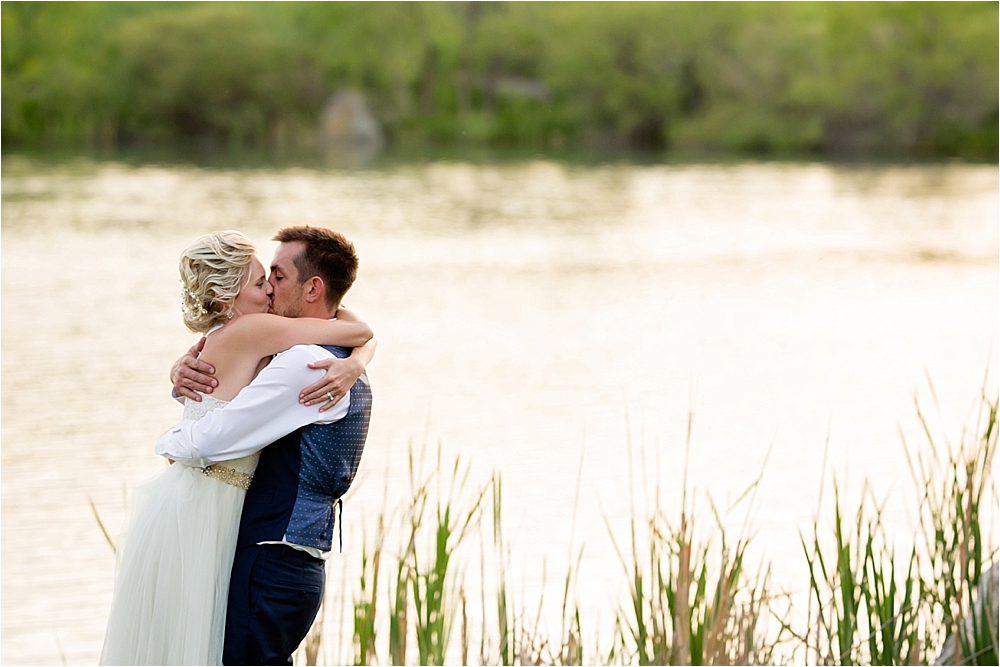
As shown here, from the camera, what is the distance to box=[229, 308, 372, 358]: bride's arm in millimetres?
2551

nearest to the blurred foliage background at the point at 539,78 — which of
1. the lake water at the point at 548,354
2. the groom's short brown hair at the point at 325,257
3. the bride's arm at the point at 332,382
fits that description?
the lake water at the point at 548,354

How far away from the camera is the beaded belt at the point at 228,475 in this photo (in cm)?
260

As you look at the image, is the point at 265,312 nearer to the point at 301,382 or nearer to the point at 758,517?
the point at 301,382

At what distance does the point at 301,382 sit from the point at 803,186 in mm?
32640

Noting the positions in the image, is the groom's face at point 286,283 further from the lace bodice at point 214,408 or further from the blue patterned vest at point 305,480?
the lace bodice at point 214,408

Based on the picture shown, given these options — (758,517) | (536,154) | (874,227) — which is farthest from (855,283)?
(536,154)

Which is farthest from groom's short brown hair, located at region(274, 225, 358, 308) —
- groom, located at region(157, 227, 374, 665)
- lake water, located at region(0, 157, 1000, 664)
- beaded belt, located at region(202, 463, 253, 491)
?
lake water, located at region(0, 157, 1000, 664)

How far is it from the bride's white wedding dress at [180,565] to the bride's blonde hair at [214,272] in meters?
0.20

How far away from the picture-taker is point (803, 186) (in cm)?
3359

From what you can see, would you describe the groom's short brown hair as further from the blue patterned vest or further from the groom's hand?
the groom's hand

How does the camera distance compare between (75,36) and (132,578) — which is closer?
(132,578)

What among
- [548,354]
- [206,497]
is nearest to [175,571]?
[206,497]

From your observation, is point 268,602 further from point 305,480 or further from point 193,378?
point 193,378

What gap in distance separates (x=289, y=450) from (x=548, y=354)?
1023 cm
